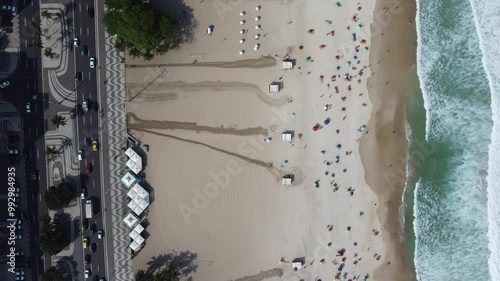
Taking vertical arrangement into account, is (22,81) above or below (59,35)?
below

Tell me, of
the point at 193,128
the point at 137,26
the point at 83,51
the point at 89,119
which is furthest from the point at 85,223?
the point at 137,26

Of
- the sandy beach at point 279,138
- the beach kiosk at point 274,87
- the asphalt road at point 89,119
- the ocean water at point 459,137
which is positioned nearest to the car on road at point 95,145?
the asphalt road at point 89,119

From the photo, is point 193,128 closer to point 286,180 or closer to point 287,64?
point 286,180

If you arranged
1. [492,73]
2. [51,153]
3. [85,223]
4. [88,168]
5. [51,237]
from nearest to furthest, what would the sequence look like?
[51,237]
[492,73]
[51,153]
[88,168]
[85,223]

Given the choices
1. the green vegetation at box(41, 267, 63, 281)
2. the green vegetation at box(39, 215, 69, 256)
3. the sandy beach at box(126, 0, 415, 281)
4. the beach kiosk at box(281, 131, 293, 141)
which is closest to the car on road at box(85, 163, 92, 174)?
the sandy beach at box(126, 0, 415, 281)

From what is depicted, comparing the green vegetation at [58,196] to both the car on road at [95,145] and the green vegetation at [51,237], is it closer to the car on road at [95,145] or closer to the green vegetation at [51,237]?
the green vegetation at [51,237]

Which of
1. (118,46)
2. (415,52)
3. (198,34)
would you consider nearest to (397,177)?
(415,52)

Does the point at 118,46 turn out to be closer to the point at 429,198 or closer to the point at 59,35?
the point at 59,35
